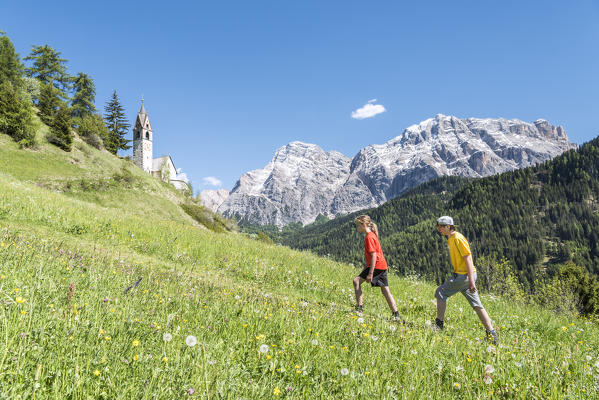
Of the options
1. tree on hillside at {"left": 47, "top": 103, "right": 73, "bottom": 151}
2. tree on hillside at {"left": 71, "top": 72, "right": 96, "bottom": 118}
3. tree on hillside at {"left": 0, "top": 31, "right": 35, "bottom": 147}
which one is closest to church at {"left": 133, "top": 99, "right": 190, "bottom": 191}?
tree on hillside at {"left": 71, "top": 72, "right": 96, "bottom": 118}

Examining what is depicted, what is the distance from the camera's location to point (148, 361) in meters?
2.76

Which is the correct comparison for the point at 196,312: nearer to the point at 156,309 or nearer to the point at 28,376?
the point at 156,309

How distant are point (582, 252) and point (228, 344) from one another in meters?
263

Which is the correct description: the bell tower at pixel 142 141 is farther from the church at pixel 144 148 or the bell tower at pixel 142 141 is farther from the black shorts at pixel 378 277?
the black shorts at pixel 378 277

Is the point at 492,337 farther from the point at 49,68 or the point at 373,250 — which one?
the point at 49,68

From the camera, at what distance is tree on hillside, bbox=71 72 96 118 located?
2431 inches

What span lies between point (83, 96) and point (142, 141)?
2284cm

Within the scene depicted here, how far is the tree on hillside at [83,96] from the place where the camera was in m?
61.8

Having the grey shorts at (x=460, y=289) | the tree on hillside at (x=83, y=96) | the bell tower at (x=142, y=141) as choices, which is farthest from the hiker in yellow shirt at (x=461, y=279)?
the bell tower at (x=142, y=141)

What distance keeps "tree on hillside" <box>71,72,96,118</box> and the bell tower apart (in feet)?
69.7

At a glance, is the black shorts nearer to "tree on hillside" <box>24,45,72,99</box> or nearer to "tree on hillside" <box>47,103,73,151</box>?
"tree on hillside" <box>47,103,73,151</box>

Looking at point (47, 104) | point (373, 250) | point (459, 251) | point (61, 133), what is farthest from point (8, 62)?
point (459, 251)

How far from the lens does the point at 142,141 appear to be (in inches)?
3351

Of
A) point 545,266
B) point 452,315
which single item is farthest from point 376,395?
point 545,266
